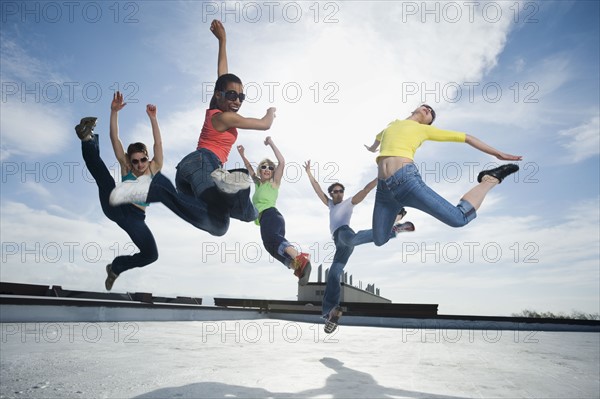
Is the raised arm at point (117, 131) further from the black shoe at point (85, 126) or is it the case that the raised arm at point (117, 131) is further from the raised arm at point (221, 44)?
the raised arm at point (221, 44)

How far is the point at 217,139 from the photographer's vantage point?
11.1 feet

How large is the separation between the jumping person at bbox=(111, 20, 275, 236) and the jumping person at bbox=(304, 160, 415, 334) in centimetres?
131

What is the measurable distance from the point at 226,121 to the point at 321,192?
1.71 meters

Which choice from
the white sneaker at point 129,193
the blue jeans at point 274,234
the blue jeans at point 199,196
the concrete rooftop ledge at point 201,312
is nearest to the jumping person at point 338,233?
the blue jeans at point 274,234

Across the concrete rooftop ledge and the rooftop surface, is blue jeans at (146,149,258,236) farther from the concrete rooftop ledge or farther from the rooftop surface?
the concrete rooftop ledge

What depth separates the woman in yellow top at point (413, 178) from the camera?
11.2 feet

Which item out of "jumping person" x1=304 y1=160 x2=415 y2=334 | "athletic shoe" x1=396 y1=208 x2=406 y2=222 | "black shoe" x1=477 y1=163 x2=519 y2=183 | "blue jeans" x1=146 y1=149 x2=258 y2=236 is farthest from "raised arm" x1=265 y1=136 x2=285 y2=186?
"black shoe" x1=477 y1=163 x2=519 y2=183

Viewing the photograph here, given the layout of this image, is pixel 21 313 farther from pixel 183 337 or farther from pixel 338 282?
pixel 338 282

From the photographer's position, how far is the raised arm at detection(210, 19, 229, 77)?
3736 mm

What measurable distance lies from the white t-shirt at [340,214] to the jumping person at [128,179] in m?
1.95

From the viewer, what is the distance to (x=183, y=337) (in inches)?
492

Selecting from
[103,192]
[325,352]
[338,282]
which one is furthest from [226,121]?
[325,352]

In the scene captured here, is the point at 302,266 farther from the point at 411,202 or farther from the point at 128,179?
the point at 128,179

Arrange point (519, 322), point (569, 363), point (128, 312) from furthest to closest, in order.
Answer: point (519, 322) < point (128, 312) < point (569, 363)
